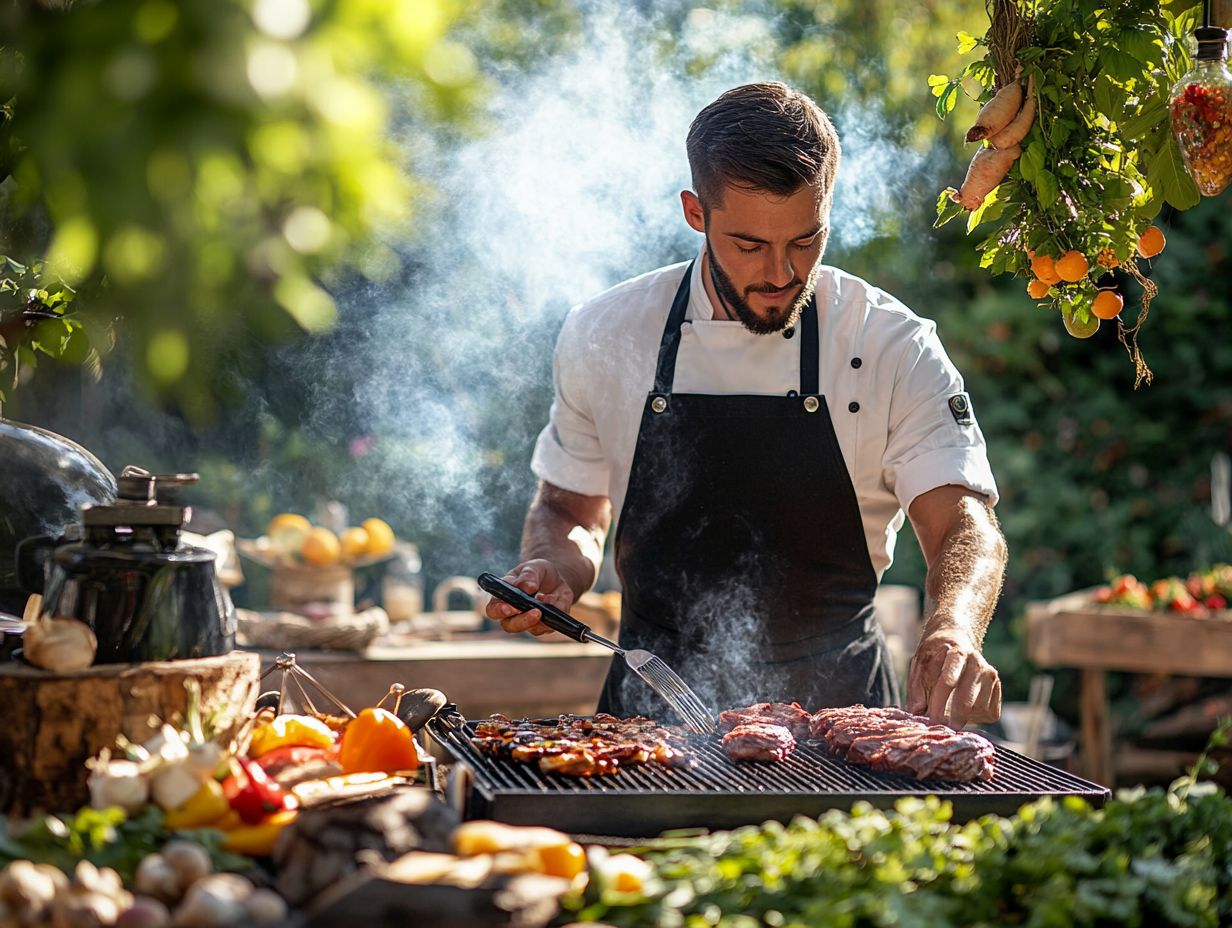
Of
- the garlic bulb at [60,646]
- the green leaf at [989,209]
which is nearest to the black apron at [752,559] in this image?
the green leaf at [989,209]

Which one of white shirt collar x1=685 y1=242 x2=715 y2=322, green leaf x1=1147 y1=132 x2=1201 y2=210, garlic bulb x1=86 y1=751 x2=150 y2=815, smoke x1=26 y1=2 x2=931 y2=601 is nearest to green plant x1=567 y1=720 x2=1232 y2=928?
garlic bulb x1=86 y1=751 x2=150 y2=815

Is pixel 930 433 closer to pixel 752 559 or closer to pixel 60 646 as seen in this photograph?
pixel 752 559

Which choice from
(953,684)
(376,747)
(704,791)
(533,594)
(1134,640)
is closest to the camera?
(704,791)

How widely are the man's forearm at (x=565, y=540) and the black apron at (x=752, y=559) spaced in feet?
0.54

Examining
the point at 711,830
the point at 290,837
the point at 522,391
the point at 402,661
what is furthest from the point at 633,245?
the point at 290,837

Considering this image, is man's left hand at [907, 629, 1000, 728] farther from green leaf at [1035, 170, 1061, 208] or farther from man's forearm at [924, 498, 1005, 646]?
green leaf at [1035, 170, 1061, 208]

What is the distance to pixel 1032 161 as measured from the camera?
304 cm

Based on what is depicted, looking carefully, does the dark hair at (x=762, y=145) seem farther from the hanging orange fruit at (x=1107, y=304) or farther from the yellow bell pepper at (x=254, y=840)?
the yellow bell pepper at (x=254, y=840)

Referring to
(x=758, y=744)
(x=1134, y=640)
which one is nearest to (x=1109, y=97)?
(x=758, y=744)

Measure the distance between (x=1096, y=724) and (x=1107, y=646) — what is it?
62cm

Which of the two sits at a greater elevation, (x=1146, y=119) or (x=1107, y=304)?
(x=1146, y=119)

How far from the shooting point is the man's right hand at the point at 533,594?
3.28 metres

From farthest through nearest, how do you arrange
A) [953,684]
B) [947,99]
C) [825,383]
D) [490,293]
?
[490,293], [825,383], [947,99], [953,684]

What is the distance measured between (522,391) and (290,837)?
210 inches
